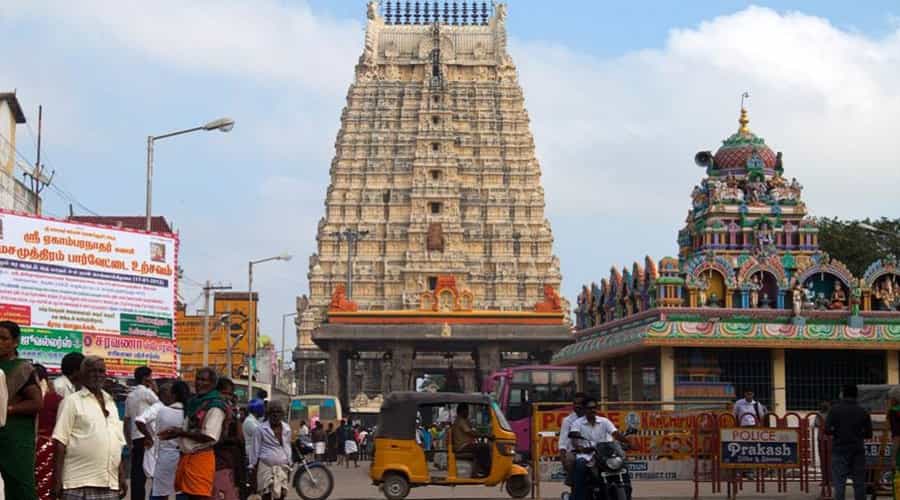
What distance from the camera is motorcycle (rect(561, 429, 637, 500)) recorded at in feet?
50.9

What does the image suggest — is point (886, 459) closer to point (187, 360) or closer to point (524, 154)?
point (187, 360)

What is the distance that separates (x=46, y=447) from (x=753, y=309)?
29479 mm

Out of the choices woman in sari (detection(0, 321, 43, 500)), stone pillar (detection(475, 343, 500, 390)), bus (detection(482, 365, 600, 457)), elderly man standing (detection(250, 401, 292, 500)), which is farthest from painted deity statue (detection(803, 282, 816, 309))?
stone pillar (detection(475, 343, 500, 390))

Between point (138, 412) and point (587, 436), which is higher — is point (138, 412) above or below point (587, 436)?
above

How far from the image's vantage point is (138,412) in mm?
17672

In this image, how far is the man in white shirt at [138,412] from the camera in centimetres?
1764

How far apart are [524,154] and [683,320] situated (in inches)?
2900

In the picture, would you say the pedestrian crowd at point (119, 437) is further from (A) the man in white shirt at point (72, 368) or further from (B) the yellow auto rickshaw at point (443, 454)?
(B) the yellow auto rickshaw at point (443, 454)

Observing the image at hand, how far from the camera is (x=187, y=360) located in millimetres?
81438

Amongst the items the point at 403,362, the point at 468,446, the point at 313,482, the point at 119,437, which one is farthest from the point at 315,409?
the point at 119,437

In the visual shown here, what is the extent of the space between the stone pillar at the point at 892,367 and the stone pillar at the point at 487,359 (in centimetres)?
3848

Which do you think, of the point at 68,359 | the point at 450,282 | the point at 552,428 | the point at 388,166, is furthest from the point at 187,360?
the point at 68,359

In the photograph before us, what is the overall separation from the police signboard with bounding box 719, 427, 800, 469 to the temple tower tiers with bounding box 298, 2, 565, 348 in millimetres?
84596

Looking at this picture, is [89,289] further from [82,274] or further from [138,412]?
[138,412]
